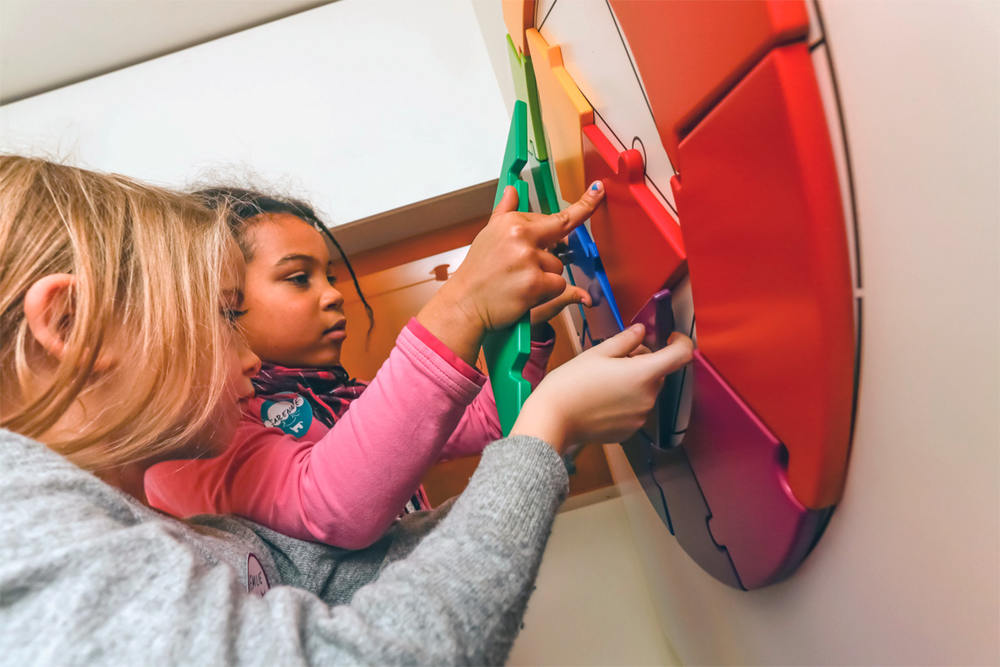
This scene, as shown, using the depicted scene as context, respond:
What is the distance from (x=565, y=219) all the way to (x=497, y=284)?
9 centimetres

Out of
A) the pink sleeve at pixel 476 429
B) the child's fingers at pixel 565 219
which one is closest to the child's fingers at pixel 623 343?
the child's fingers at pixel 565 219

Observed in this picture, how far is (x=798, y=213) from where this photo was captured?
21 cm

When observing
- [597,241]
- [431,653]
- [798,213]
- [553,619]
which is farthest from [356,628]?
[553,619]

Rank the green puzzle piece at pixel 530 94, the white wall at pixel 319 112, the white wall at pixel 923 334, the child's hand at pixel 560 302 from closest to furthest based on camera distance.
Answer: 1. the white wall at pixel 923 334
2. the child's hand at pixel 560 302
3. the green puzzle piece at pixel 530 94
4. the white wall at pixel 319 112

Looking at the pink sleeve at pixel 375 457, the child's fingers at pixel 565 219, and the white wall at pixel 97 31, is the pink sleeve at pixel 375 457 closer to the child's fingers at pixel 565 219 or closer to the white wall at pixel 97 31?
the child's fingers at pixel 565 219

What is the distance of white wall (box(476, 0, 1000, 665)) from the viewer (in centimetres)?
16

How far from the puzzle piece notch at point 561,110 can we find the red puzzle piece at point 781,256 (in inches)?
8.2

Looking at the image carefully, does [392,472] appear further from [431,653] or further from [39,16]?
[39,16]

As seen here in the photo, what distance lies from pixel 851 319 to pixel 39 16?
1.17 meters

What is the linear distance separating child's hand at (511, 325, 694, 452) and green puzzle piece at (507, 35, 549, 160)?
394 mm

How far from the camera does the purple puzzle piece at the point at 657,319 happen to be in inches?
15.8

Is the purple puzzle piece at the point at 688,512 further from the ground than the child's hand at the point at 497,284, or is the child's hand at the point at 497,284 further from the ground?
the child's hand at the point at 497,284

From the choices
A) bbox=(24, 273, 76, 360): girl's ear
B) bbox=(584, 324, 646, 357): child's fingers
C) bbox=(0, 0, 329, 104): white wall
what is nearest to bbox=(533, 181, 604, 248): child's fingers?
bbox=(584, 324, 646, 357): child's fingers

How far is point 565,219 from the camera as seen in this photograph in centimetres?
43
